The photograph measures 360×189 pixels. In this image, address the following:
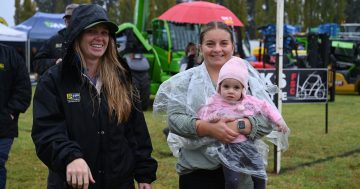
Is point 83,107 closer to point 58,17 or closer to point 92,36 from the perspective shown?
point 92,36

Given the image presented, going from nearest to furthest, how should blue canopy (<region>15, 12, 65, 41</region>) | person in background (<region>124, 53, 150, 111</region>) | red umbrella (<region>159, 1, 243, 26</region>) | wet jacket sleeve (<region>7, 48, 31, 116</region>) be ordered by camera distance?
wet jacket sleeve (<region>7, 48, 31, 116</region>) < red umbrella (<region>159, 1, 243, 26</region>) < person in background (<region>124, 53, 150, 111</region>) < blue canopy (<region>15, 12, 65, 41</region>)

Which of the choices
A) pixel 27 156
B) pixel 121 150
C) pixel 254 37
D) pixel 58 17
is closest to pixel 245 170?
pixel 121 150

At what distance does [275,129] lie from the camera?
287cm

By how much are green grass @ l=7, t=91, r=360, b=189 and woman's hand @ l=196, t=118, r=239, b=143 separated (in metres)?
2.85

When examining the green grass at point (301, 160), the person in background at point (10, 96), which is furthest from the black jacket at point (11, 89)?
the green grass at point (301, 160)

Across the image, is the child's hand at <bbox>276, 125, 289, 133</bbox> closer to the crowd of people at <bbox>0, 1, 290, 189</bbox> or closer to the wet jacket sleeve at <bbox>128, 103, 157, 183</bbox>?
the crowd of people at <bbox>0, 1, 290, 189</bbox>

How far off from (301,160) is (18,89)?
4.37 meters

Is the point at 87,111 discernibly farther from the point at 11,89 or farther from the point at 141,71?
the point at 141,71

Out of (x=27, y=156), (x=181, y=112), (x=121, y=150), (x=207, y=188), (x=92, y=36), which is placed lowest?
(x=27, y=156)

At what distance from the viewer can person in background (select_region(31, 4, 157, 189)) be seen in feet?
8.39

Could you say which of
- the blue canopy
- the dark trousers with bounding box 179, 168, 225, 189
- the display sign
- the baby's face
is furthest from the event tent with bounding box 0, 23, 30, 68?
the baby's face

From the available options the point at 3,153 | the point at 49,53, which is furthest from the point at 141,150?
the point at 49,53

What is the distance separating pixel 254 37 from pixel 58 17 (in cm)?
2235

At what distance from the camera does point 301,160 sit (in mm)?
7488
